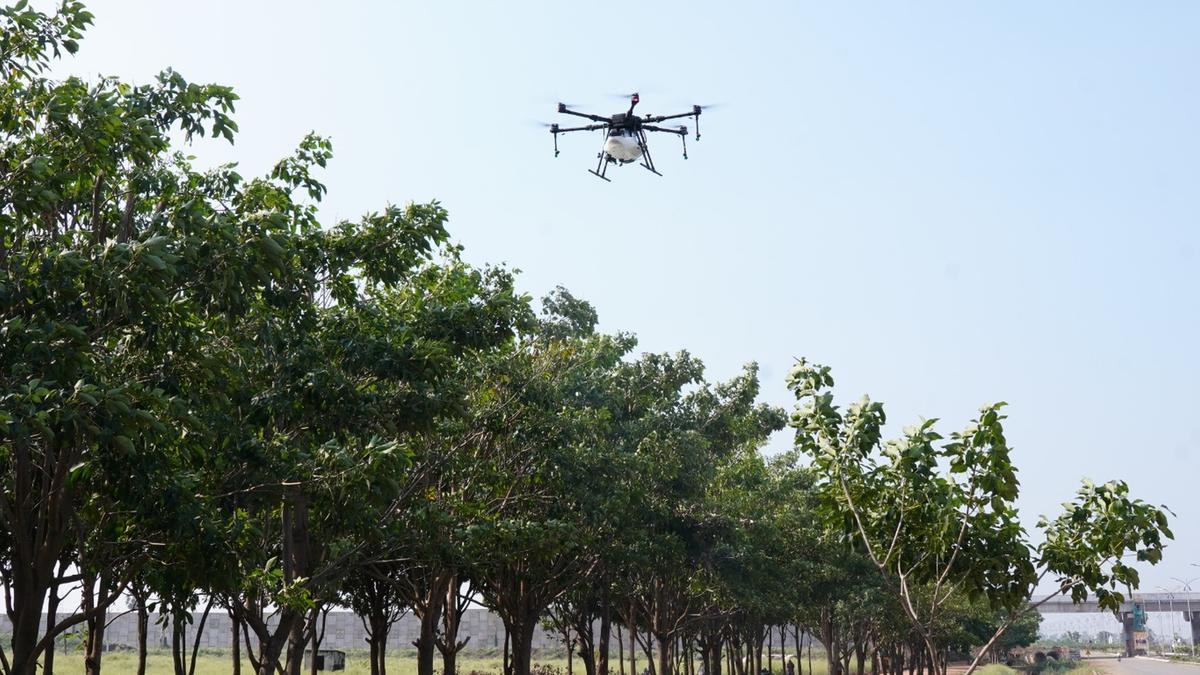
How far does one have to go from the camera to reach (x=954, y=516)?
45.2 ft

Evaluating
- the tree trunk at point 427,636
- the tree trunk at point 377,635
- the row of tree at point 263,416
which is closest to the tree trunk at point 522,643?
the tree trunk at point 377,635

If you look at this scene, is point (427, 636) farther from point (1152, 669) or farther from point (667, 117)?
point (1152, 669)

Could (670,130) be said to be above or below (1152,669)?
above

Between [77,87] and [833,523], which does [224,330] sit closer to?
[77,87]

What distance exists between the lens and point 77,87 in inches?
489

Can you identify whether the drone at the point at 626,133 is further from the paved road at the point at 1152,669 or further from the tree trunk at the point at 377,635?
the paved road at the point at 1152,669

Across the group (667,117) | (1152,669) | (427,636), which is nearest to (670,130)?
(667,117)

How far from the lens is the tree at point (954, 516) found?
44.9 feet

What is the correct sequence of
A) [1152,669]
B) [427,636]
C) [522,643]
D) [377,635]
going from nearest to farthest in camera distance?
[427,636] < [522,643] < [377,635] < [1152,669]

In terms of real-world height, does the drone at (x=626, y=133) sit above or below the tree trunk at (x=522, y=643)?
above

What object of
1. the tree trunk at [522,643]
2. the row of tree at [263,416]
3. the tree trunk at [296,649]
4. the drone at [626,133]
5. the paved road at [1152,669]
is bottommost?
the paved road at [1152,669]

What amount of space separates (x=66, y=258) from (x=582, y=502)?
1842 centimetres

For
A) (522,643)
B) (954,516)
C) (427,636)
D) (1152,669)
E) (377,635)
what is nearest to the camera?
(954,516)

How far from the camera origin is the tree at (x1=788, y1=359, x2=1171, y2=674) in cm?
1367
